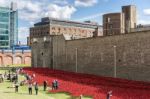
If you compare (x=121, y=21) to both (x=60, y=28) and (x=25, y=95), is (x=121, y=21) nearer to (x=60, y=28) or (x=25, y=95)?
(x=25, y=95)

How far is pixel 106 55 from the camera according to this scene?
59.1m

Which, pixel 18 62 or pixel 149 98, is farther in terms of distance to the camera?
pixel 18 62

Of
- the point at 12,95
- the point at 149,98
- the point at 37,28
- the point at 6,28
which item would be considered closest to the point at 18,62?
the point at 6,28

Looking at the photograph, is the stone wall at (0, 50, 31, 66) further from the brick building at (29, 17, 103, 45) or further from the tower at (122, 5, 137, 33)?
the brick building at (29, 17, 103, 45)

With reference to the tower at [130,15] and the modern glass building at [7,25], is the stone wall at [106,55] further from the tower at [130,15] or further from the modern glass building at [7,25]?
the modern glass building at [7,25]

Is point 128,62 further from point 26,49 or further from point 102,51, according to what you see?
point 26,49

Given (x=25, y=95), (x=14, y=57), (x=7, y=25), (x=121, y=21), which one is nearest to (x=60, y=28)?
(x=7, y=25)

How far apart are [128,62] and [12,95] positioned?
71.9 ft

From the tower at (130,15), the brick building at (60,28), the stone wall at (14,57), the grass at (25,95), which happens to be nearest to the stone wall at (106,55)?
the grass at (25,95)

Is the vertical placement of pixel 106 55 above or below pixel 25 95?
above

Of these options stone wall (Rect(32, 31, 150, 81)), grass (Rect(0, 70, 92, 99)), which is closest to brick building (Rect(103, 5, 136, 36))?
stone wall (Rect(32, 31, 150, 81))

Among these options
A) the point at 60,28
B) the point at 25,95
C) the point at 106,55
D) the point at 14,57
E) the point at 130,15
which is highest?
the point at 60,28

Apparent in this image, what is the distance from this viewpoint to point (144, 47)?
50.5 m

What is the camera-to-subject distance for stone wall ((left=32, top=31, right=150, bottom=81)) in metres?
50.8
